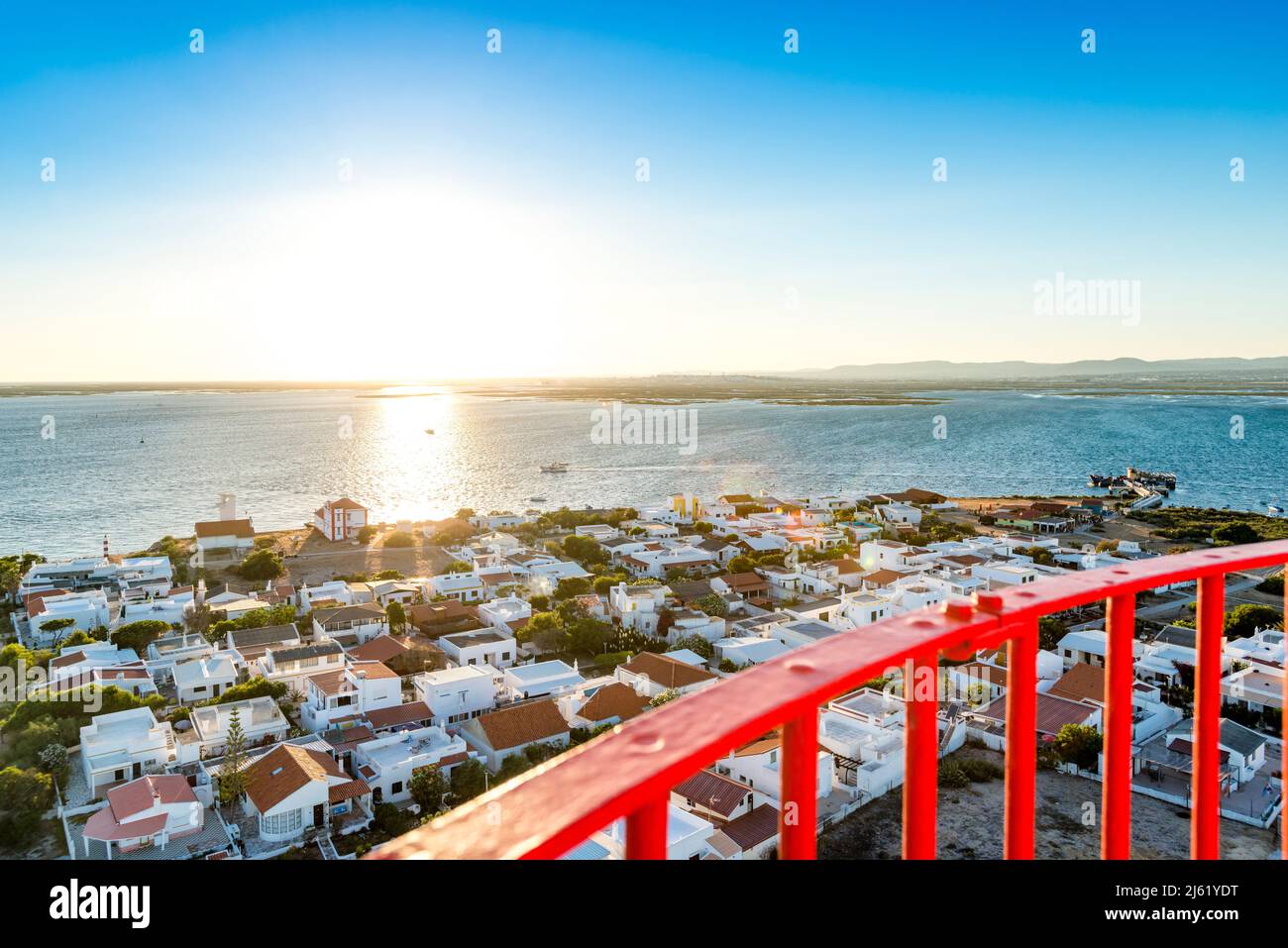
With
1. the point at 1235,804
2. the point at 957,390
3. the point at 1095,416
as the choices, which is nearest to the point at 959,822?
the point at 1235,804

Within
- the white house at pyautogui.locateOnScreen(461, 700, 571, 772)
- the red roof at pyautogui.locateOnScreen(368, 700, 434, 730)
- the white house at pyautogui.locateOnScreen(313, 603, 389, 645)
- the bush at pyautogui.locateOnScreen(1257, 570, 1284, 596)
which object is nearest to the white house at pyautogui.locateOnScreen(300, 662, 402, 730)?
the red roof at pyautogui.locateOnScreen(368, 700, 434, 730)

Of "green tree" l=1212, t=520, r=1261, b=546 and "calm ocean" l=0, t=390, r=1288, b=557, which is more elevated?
"calm ocean" l=0, t=390, r=1288, b=557

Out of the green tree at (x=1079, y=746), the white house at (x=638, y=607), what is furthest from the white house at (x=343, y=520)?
the green tree at (x=1079, y=746)

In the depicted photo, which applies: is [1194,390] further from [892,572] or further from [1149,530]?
[892,572]

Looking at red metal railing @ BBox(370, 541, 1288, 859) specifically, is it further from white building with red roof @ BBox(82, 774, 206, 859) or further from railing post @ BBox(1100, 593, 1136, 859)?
white building with red roof @ BBox(82, 774, 206, 859)
